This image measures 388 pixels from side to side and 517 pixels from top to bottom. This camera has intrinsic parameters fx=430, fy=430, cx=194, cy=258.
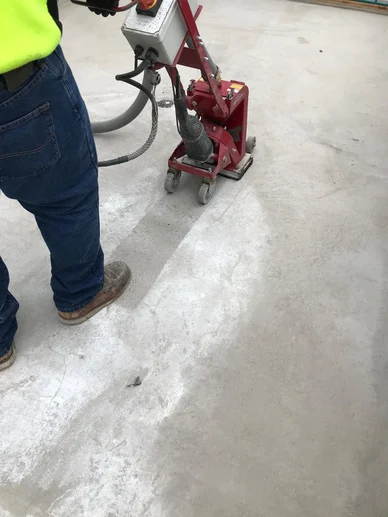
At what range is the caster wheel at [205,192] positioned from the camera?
1.82 meters

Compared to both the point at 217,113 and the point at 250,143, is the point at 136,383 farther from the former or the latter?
the point at 250,143

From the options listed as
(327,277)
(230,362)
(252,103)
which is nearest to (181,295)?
(230,362)

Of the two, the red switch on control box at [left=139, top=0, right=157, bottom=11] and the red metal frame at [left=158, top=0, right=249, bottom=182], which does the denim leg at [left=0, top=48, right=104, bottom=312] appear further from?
the red metal frame at [left=158, top=0, right=249, bottom=182]

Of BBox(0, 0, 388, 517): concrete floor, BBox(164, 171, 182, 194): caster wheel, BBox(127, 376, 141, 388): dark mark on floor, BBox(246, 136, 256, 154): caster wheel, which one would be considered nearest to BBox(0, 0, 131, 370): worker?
BBox(0, 0, 388, 517): concrete floor

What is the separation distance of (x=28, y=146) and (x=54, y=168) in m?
0.09

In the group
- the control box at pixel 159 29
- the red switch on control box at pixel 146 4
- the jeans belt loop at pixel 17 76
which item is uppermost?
the red switch on control box at pixel 146 4

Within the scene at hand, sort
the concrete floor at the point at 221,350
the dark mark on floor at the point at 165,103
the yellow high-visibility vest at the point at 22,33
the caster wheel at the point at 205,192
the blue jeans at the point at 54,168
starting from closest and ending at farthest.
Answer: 1. the yellow high-visibility vest at the point at 22,33
2. the blue jeans at the point at 54,168
3. the concrete floor at the point at 221,350
4. the caster wheel at the point at 205,192
5. the dark mark on floor at the point at 165,103

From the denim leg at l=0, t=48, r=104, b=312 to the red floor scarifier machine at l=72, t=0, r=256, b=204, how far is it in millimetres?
326

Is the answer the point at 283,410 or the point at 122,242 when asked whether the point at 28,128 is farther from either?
the point at 283,410

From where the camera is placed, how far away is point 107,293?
1.49 m

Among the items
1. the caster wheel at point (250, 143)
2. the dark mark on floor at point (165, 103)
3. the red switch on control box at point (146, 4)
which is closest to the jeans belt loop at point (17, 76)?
the red switch on control box at point (146, 4)

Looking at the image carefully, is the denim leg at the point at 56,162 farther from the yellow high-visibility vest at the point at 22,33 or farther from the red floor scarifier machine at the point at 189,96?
the red floor scarifier machine at the point at 189,96

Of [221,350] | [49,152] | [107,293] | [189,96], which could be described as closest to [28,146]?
[49,152]

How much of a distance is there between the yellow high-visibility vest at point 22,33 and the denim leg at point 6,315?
2.04 feet
